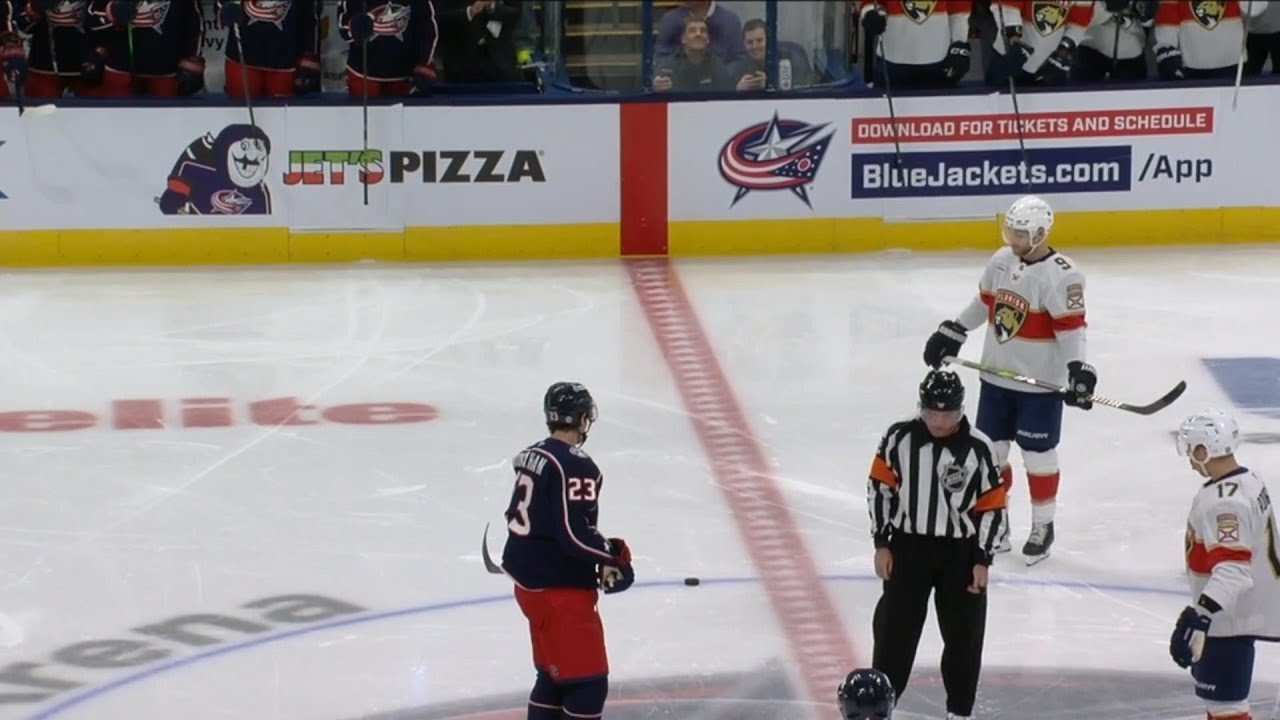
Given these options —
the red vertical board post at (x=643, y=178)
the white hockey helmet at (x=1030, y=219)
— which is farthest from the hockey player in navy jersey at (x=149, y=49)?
the white hockey helmet at (x=1030, y=219)

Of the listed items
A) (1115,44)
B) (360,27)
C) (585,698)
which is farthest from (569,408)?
(1115,44)

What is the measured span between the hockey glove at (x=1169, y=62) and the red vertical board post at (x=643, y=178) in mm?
2778

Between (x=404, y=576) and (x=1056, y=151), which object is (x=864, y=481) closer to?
(x=404, y=576)

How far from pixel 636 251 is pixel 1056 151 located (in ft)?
7.50

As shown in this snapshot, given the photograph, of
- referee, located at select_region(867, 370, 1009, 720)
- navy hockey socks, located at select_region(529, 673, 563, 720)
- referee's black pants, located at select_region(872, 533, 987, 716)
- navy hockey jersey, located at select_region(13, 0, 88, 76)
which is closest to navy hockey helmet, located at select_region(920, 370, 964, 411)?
referee, located at select_region(867, 370, 1009, 720)

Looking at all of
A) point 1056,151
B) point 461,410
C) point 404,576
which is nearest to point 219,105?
point 461,410

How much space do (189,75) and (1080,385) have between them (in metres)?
6.62

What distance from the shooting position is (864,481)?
25.2ft

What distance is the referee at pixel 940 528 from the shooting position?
515cm

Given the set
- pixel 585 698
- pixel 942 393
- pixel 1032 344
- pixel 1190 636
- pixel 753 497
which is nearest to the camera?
pixel 1190 636

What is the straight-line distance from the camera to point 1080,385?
6477 mm

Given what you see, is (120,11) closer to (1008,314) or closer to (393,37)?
(393,37)

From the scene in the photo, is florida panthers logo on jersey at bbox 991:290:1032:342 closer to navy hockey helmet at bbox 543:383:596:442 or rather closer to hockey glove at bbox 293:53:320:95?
navy hockey helmet at bbox 543:383:596:442

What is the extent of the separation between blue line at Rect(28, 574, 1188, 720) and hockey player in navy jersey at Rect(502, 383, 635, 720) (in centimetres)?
151
